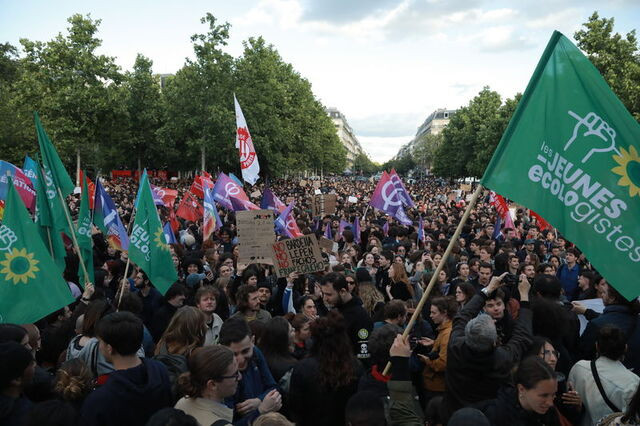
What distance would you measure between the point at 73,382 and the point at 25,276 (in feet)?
6.80

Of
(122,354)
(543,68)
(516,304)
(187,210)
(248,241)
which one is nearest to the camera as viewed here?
(122,354)

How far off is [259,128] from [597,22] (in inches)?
888

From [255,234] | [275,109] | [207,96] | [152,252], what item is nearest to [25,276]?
[152,252]

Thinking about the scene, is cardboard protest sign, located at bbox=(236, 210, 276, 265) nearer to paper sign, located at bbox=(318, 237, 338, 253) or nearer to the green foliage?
paper sign, located at bbox=(318, 237, 338, 253)

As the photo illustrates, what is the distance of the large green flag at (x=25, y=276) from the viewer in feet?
16.2

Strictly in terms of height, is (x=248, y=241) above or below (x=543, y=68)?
below

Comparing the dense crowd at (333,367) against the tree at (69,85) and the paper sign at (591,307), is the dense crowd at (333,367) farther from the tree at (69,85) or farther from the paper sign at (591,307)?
the tree at (69,85)

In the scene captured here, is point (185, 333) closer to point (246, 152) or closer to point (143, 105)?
point (246, 152)

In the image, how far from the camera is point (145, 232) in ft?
22.6

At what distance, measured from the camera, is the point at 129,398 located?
3229 mm

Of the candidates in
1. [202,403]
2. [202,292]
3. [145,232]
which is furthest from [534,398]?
[145,232]

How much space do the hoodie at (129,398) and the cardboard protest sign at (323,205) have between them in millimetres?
14179

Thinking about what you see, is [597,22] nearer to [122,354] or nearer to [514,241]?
[514,241]

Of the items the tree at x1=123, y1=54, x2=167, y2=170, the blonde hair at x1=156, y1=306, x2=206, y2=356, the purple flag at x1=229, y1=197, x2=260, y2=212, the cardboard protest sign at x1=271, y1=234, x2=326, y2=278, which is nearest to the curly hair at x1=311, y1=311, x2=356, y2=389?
the blonde hair at x1=156, y1=306, x2=206, y2=356
